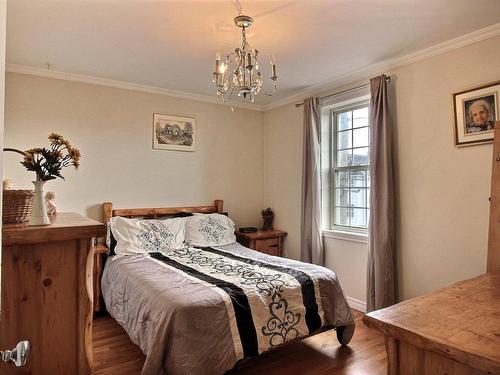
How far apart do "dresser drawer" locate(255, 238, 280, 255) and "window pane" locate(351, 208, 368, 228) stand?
3.39 feet

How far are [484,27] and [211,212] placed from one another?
3.17 m

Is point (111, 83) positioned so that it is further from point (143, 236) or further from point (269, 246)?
point (269, 246)

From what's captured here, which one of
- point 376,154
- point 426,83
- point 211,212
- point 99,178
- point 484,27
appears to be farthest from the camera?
point 211,212

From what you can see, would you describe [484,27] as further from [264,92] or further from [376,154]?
[264,92]

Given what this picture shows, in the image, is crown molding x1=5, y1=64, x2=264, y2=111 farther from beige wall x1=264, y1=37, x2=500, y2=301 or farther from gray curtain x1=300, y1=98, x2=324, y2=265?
beige wall x1=264, y1=37, x2=500, y2=301

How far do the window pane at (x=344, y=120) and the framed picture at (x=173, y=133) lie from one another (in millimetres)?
1736

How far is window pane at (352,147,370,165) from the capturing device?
3363 mm

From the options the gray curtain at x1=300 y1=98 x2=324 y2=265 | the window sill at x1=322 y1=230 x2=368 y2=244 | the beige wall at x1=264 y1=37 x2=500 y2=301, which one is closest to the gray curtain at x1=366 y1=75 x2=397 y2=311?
the beige wall at x1=264 y1=37 x2=500 y2=301

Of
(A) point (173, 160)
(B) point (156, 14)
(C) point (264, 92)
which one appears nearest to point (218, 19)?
(B) point (156, 14)

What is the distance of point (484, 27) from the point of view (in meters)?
2.34

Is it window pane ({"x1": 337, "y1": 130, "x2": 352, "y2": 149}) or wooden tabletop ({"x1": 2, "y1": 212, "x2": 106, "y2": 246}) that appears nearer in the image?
wooden tabletop ({"x1": 2, "y1": 212, "x2": 106, "y2": 246})

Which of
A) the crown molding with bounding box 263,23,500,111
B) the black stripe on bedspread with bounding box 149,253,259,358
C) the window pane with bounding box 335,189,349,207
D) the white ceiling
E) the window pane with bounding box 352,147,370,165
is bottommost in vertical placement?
the black stripe on bedspread with bounding box 149,253,259,358

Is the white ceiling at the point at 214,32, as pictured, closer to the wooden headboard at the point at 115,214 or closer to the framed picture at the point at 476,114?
the framed picture at the point at 476,114

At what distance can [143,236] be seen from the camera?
10.7ft
